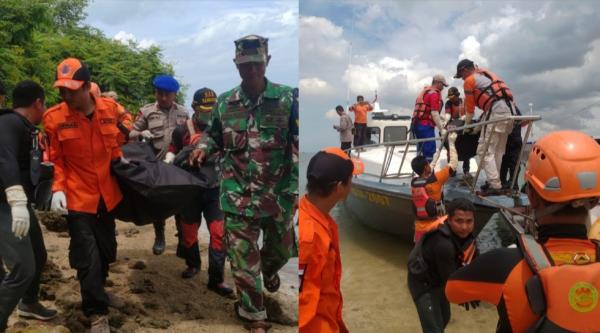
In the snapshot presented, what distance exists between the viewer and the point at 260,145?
3068 millimetres

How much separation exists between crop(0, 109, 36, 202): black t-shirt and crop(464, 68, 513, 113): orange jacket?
419 cm

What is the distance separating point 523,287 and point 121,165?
2573 mm

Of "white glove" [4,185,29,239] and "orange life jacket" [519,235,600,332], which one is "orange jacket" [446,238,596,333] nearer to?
"orange life jacket" [519,235,600,332]

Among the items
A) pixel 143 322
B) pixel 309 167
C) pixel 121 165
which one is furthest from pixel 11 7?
pixel 309 167

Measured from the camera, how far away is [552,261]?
1423 millimetres

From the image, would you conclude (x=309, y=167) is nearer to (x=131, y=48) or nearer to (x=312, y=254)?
(x=312, y=254)

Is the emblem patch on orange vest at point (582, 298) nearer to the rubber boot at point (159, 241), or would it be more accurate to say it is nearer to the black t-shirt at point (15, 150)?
the black t-shirt at point (15, 150)

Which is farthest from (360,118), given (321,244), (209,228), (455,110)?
(321,244)

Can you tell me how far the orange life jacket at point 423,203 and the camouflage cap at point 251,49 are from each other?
7.85 feet

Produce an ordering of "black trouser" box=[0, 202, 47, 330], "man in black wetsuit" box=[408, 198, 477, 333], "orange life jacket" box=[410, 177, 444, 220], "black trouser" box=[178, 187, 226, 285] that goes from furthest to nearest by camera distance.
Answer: "orange life jacket" box=[410, 177, 444, 220]
"black trouser" box=[178, 187, 226, 285]
"man in black wetsuit" box=[408, 198, 477, 333]
"black trouser" box=[0, 202, 47, 330]

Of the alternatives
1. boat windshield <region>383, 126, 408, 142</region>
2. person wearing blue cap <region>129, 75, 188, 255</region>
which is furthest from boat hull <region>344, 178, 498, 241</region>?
person wearing blue cap <region>129, 75, 188, 255</region>

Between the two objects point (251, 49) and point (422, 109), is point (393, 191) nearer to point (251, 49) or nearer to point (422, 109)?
point (422, 109)

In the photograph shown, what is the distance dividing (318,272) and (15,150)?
6.59ft

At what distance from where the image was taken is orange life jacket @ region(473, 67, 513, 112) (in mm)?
5309
